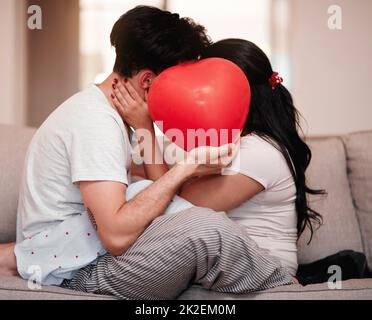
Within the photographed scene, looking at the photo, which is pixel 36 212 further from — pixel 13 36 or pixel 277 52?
pixel 277 52

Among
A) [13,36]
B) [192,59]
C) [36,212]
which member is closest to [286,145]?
[192,59]

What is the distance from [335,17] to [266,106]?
198 cm

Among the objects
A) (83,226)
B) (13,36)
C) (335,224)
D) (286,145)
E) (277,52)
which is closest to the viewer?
(83,226)

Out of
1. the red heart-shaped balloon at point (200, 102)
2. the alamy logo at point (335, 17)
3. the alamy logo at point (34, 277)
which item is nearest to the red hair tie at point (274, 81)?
the red heart-shaped balloon at point (200, 102)

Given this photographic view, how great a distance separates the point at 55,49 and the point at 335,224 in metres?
3.98

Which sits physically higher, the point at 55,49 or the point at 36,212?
the point at 55,49

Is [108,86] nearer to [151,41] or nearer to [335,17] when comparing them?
[151,41]

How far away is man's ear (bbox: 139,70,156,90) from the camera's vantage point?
1330 millimetres

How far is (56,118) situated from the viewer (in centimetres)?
126

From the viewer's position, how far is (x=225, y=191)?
1.33m

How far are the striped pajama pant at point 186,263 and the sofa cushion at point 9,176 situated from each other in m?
0.54

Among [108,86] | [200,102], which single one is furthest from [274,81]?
[108,86]

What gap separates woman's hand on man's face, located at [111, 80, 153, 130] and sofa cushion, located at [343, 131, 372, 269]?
0.81m

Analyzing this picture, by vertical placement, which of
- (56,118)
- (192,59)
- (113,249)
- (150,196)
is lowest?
(113,249)
